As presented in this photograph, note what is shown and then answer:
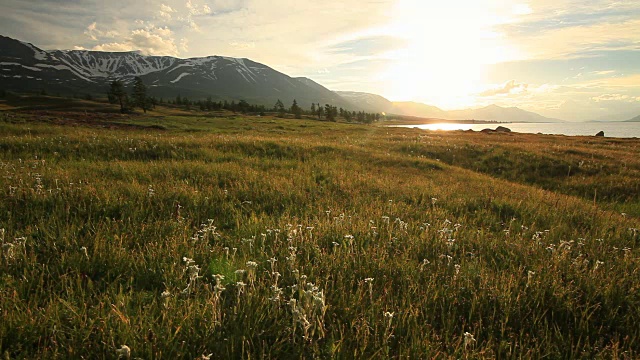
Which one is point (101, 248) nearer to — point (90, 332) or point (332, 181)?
point (90, 332)

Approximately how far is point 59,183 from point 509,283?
28.5 ft

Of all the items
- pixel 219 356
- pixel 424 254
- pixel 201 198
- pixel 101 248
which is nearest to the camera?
pixel 219 356

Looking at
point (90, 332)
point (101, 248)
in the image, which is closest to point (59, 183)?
point (101, 248)

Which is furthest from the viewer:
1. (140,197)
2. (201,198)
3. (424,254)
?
(201,198)

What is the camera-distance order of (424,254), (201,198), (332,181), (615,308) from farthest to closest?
(332,181), (201,198), (424,254), (615,308)

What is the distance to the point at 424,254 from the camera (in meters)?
4.27

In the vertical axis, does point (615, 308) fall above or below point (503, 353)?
above

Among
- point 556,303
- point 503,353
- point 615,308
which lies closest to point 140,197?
point 503,353

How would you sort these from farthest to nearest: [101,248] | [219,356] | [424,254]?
[424,254], [101,248], [219,356]

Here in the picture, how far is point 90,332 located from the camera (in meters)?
2.19

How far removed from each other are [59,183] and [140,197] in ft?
7.86

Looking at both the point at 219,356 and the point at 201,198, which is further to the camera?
the point at 201,198

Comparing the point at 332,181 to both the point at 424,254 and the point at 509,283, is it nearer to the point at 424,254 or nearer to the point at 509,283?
the point at 424,254

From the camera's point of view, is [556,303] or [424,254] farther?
[424,254]
